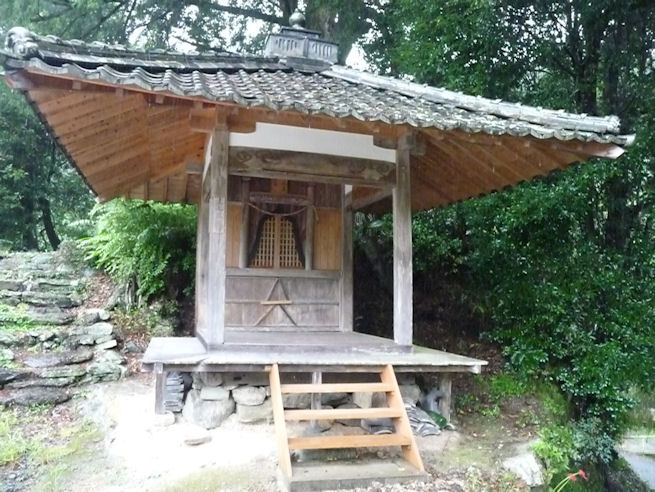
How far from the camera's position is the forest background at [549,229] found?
649 centimetres

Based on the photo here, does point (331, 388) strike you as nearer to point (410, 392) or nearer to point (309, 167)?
point (410, 392)

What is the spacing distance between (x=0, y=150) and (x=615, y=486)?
1681cm

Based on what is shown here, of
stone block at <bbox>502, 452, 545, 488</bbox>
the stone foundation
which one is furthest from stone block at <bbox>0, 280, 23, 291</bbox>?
stone block at <bbox>502, 452, 545, 488</bbox>

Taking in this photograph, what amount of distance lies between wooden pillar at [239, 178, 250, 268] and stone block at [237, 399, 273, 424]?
241cm

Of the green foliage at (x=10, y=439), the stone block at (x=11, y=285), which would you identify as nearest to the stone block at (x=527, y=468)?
the green foliage at (x=10, y=439)

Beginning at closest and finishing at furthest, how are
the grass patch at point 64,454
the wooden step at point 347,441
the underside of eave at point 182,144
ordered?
the wooden step at point 347,441
the grass patch at point 64,454
the underside of eave at point 182,144

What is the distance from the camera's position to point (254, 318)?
684 cm

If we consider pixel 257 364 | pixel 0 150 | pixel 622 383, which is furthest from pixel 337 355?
pixel 0 150

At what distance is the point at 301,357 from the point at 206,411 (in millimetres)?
1018

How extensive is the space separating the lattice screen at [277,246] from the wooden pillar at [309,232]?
13 cm

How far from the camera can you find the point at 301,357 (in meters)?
4.70

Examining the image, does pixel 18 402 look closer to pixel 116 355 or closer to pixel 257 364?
pixel 116 355

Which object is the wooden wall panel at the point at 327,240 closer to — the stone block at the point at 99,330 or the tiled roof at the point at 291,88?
the tiled roof at the point at 291,88

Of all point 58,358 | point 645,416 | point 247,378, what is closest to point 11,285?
point 58,358
